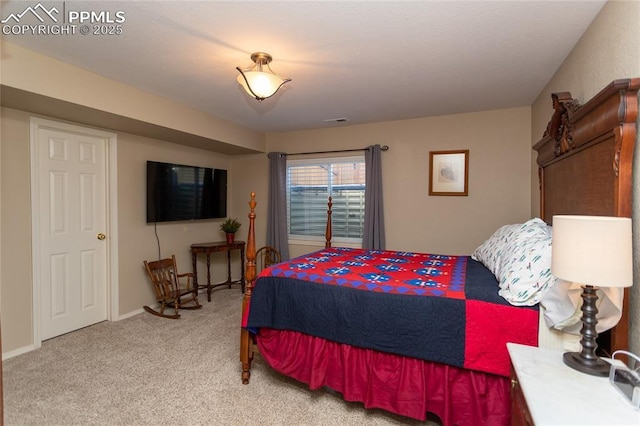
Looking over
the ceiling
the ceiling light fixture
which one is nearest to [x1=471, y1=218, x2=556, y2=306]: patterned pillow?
the ceiling

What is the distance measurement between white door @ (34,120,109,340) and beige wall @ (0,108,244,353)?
0.13 m

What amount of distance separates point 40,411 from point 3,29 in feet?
8.02

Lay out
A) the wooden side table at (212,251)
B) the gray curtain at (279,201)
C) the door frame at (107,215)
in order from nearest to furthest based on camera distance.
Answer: the door frame at (107,215)
the wooden side table at (212,251)
the gray curtain at (279,201)

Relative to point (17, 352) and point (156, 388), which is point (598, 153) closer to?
point (156, 388)

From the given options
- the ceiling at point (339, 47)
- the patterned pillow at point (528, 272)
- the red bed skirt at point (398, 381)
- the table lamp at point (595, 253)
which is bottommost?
the red bed skirt at point (398, 381)

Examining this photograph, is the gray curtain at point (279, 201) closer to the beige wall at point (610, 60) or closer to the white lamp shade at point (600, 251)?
the beige wall at point (610, 60)

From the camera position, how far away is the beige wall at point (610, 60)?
56.7 inches

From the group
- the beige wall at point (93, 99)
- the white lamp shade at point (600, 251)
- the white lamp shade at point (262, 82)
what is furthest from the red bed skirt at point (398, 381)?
the beige wall at point (93, 99)

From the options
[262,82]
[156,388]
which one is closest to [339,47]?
[262,82]

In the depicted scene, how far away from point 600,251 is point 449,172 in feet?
9.41

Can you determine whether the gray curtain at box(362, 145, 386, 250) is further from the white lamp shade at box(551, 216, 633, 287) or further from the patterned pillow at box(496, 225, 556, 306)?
the white lamp shade at box(551, 216, 633, 287)

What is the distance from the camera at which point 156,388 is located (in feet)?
7.45

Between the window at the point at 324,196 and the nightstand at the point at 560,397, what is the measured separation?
3.18 m

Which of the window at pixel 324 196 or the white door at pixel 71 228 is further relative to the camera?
the window at pixel 324 196
